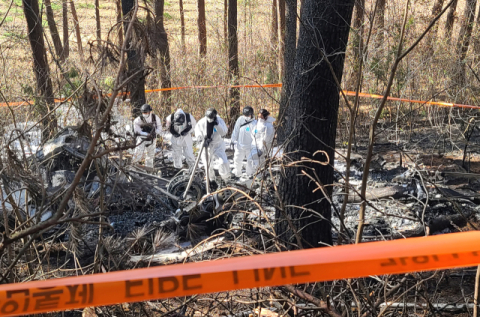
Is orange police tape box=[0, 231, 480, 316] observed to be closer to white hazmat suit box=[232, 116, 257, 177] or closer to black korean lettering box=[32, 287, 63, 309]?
black korean lettering box=[32, 287, 63, 309]

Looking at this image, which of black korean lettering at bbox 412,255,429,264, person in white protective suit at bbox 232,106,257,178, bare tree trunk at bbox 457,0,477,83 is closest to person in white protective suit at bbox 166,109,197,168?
person in white protective suit at bbox 232,106,257,178

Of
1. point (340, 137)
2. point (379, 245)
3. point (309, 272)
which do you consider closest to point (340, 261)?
point (309, 272)

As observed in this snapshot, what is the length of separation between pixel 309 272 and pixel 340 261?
160mm

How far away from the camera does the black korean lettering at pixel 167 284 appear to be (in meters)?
2.03

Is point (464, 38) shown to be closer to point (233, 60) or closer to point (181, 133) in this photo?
point (233, 60)

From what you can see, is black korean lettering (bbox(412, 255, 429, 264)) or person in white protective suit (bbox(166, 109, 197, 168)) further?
person in white protective suit (bbox(166, 109, 197, 168))

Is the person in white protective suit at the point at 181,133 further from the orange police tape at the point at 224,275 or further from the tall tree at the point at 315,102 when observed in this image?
the orange police tape at the point at 224,275

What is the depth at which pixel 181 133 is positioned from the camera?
10.9 metres

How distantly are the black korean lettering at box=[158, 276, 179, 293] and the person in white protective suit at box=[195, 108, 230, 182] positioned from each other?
7.29m

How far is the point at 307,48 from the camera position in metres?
4.85

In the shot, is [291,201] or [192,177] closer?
[291,201]

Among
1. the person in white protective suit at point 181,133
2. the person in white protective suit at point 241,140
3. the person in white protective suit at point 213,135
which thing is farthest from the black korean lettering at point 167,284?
the person in white protective suit at point 241,140

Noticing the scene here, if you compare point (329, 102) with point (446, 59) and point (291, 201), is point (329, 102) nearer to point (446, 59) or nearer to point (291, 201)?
point (291, 201)

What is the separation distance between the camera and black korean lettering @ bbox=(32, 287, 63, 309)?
6.44 ft
